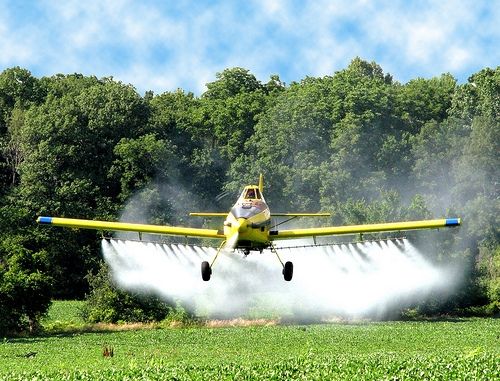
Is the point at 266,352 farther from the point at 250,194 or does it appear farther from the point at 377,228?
the point at 250,194

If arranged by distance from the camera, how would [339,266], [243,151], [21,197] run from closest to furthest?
1. [339,266]
2. [21,197]
3. [243,151]

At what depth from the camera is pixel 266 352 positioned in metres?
58.0

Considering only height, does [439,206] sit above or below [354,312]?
above

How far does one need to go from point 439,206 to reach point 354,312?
24.5 m

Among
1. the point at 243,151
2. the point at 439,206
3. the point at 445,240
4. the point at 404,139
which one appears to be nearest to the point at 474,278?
the point at 445,240

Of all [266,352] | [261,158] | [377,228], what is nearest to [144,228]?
[377,228]

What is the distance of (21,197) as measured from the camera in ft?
330

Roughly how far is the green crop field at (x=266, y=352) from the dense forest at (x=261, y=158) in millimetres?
10914

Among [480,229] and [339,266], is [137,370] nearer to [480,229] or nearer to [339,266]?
[339,266]

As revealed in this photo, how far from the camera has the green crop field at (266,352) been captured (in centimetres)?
3903

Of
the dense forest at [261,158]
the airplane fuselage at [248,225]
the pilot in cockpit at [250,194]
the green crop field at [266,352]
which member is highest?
the dense forest at [261,158]

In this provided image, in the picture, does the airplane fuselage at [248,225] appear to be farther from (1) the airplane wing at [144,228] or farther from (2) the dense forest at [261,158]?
(2) the dense forest at [261,158]

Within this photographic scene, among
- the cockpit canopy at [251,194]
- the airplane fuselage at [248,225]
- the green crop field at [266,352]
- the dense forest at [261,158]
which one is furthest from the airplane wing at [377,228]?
the dense forest at [261,158]

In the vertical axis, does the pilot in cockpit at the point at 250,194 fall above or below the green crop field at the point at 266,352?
above
